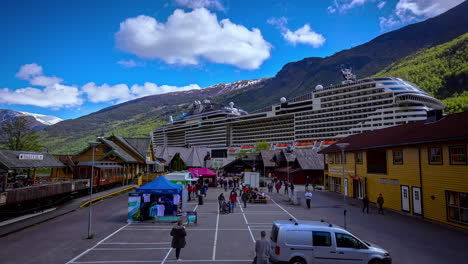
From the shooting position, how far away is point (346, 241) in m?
9.47

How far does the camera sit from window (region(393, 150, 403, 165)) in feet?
71.8

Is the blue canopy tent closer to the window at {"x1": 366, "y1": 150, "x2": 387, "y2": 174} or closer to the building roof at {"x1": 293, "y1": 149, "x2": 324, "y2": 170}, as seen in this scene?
the window at {"x1": 366, "y1": 150, "x2": 387, "y2": 174}

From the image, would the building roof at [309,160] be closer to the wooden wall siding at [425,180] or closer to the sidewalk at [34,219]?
the wooden wall siding at [425,180]

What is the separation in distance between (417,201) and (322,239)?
14197mm

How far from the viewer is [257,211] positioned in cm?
2217

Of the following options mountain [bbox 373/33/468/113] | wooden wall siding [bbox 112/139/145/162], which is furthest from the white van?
mountain [bbox 373/33/468/113]

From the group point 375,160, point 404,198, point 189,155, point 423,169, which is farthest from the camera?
point 189,155

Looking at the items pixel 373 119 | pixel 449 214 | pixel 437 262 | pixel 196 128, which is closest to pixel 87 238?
pixel 437 262

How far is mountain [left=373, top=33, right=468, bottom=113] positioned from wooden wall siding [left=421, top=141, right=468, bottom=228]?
131 metres

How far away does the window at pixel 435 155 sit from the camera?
58.0ft

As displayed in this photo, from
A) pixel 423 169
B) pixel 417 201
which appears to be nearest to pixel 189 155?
pixel 417 201

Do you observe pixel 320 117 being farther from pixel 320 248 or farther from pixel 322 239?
pixel 320 248

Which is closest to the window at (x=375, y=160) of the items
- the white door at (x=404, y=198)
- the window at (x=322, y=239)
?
the white door at (x=404, y=198)

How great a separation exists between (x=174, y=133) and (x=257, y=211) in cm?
16499
